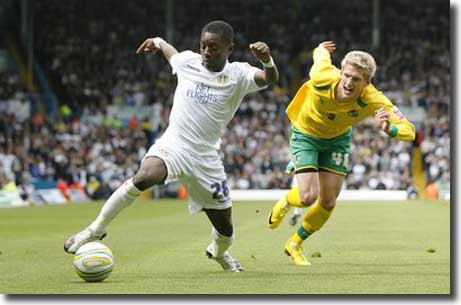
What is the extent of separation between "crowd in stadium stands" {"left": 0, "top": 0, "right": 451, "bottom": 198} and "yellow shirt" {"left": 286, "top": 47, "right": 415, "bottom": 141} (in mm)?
22802

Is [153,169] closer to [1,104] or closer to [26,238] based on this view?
[26,238]

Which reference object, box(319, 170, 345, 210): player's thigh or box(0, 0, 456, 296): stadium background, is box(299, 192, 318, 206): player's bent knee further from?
box(0, 0, 456, 296): stadium background

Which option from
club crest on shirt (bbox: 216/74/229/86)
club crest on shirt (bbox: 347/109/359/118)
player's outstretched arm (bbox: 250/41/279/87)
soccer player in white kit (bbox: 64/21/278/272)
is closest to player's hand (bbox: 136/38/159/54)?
soccer player in white kit (bbox: 64/21/278/272)

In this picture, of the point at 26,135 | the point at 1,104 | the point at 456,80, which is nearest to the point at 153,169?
the point at 456,80

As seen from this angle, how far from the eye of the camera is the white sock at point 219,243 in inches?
428

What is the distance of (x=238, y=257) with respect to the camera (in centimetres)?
1341

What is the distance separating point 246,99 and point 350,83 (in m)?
31.6

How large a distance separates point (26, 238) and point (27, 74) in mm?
26932

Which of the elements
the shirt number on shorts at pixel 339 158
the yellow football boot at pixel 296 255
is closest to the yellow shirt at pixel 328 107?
the shirt number on shorts at pixel 339 158

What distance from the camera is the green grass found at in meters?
9.59

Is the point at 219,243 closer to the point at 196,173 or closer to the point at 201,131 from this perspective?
the point at 196,173

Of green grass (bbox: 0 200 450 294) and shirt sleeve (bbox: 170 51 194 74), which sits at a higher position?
shirt sleeve (bbox: 170 51 194 74)

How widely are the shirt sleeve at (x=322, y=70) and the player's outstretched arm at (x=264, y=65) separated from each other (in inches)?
51.7

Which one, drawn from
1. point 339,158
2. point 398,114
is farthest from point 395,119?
point 339,158
